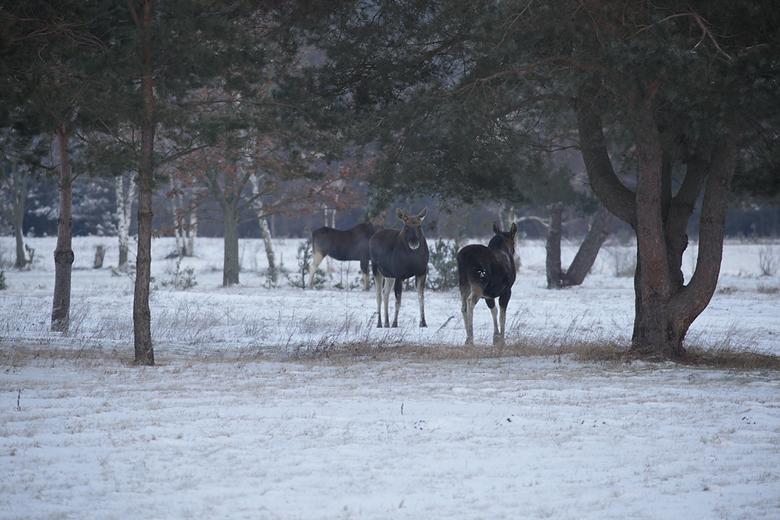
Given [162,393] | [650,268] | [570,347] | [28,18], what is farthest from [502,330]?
[28,18]

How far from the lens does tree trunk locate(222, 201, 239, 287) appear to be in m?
32.0

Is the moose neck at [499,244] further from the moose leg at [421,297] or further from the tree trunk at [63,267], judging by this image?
the tree trunk at [63,267]

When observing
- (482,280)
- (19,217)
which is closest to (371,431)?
(482,280)

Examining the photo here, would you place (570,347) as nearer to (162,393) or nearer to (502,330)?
(502,330)

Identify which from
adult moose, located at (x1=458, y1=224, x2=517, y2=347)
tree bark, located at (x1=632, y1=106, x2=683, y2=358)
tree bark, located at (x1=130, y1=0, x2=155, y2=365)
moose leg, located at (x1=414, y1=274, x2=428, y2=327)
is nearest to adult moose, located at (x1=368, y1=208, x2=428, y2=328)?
moose leg, located at (x1=414, y1=274, x2=428, y2=327)

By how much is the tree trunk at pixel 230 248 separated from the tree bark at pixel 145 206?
17903 mm

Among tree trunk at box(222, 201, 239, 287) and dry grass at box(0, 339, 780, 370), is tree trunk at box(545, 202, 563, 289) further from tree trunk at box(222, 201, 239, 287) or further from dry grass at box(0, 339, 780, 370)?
dry grass at box(0, 339, 780, 370)

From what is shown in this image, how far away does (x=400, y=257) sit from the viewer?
21219 millimetres

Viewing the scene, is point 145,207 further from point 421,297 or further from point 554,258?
point 554,258

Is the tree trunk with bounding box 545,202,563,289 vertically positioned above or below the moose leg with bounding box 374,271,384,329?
above

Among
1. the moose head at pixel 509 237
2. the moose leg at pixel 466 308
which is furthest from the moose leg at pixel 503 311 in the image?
the moose head at pixel 509 237

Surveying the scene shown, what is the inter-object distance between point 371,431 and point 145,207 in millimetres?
6130

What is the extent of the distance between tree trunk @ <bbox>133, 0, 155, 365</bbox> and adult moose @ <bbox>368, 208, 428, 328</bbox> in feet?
23.8

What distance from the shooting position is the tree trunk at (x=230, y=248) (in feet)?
105
